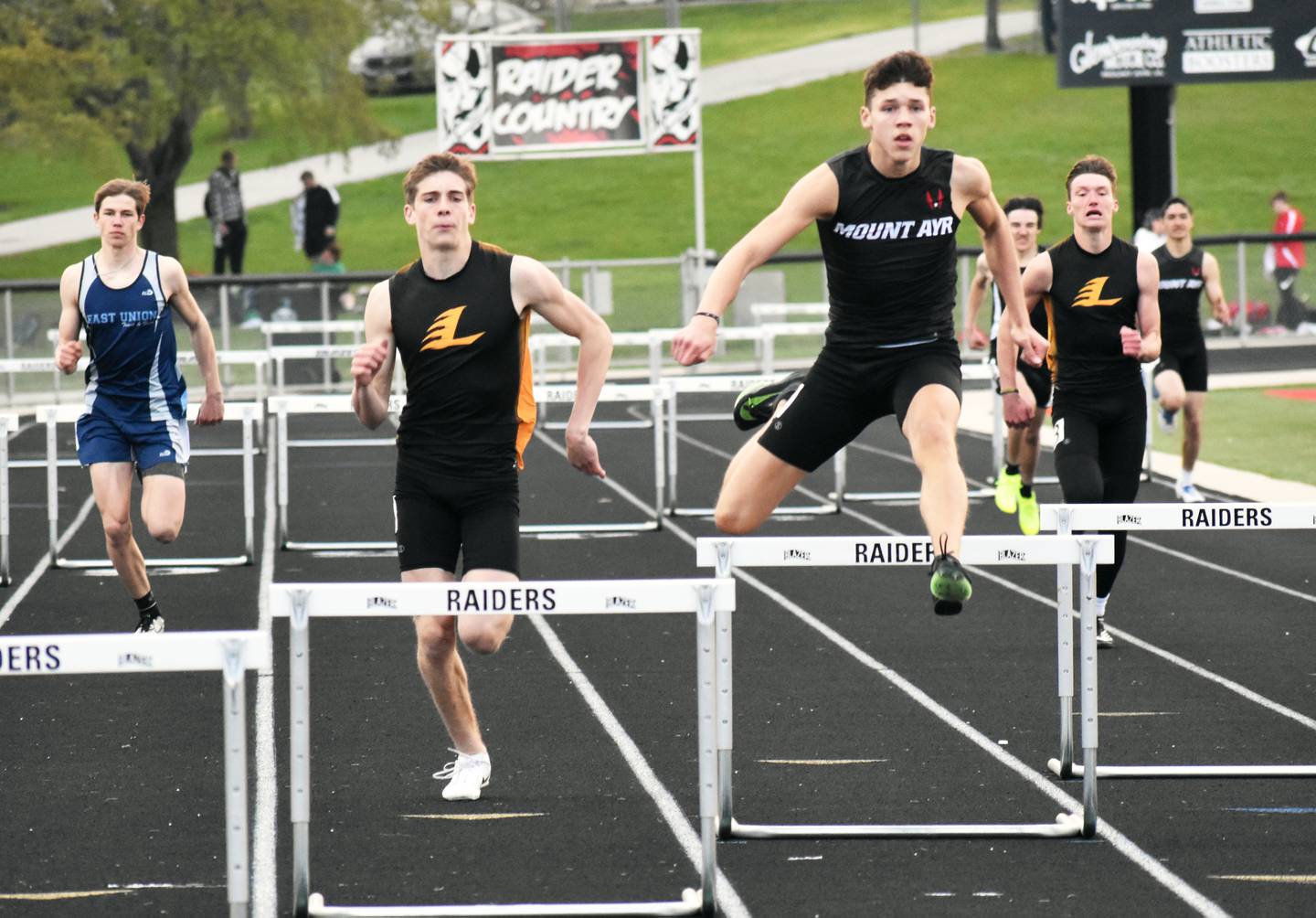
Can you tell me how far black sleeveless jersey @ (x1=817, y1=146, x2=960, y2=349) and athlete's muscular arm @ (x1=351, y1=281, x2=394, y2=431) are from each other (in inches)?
56.8

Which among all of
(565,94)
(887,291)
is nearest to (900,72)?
(887,291)

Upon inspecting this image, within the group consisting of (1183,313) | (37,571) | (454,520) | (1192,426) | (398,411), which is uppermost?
(1183,313)

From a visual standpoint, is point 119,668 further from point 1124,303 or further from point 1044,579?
point 1044,579

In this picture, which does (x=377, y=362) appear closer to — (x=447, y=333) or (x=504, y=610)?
(x=447, y=333)

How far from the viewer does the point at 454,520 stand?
677 cm

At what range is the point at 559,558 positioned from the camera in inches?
504

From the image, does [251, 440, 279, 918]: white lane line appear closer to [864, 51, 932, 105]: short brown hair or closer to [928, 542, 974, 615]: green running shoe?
[928, 542, 974, 615]: green running shoe

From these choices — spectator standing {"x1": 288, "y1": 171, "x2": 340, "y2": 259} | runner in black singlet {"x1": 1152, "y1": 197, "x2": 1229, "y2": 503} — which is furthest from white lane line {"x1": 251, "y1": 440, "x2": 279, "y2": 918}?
spectator standing {"x1": 288, "y1": 171, "x2": 340, "y2": 259}

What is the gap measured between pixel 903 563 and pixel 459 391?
4.99ft

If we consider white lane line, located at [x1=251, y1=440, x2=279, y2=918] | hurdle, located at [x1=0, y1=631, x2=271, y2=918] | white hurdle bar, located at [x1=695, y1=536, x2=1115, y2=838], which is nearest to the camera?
hurdle, located at [x1=0, y1=631, x2=271, y2=918]

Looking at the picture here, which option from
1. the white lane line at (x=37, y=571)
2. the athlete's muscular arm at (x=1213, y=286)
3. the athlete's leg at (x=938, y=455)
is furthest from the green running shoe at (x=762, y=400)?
the athlete's muscular arm at (x=1213, y=286)

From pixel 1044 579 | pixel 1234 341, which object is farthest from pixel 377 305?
pixel 1234 341

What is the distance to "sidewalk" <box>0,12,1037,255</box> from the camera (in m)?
51.2

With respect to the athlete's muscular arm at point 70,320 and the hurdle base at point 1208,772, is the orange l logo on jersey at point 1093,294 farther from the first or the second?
the athlete's muscular arm at point 70,320
